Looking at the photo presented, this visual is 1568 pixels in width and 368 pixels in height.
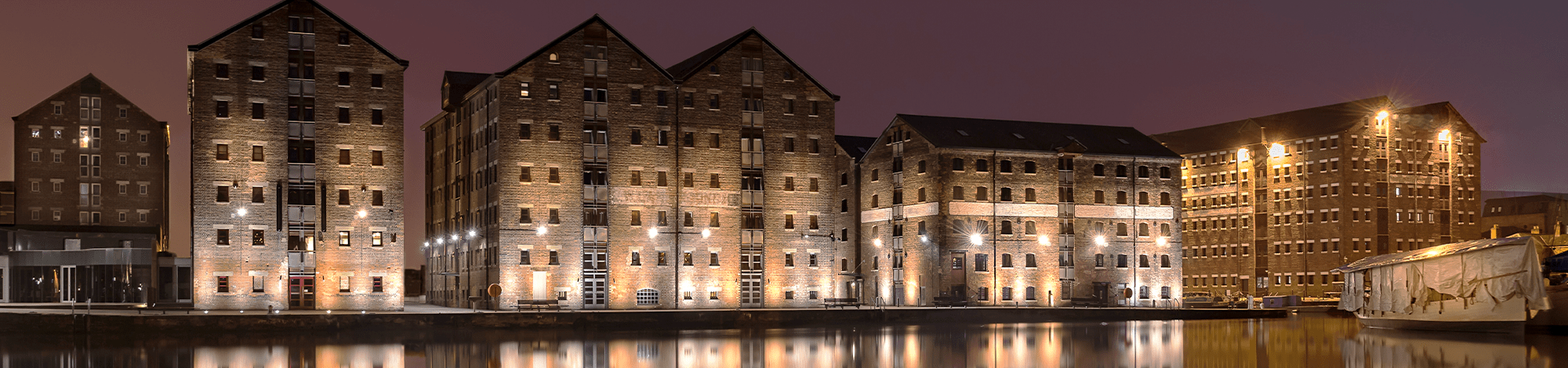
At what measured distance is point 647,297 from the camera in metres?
81.2

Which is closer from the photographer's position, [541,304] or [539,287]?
[541,304]

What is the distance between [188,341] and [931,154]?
48.9 meters

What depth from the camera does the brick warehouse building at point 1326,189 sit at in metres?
120

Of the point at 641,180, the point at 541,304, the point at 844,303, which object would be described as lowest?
the point at 844,303

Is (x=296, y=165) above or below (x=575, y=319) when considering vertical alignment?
above

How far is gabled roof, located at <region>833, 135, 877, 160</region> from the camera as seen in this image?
103 m

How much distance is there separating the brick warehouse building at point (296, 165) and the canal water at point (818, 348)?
14.6 metres

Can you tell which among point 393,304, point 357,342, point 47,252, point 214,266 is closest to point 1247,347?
point 357,342

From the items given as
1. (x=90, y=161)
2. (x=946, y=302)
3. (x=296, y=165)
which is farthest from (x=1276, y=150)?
(x=90, y=161)

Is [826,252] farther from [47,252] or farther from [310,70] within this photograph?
[47,252]

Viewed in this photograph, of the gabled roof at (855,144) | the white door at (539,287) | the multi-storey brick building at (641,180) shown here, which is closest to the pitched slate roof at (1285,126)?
the gabled roof at (855,144)

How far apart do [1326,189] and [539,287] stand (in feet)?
237

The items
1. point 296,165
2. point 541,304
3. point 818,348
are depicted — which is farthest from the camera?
point 541,304

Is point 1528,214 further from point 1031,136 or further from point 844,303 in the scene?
point 844,303
